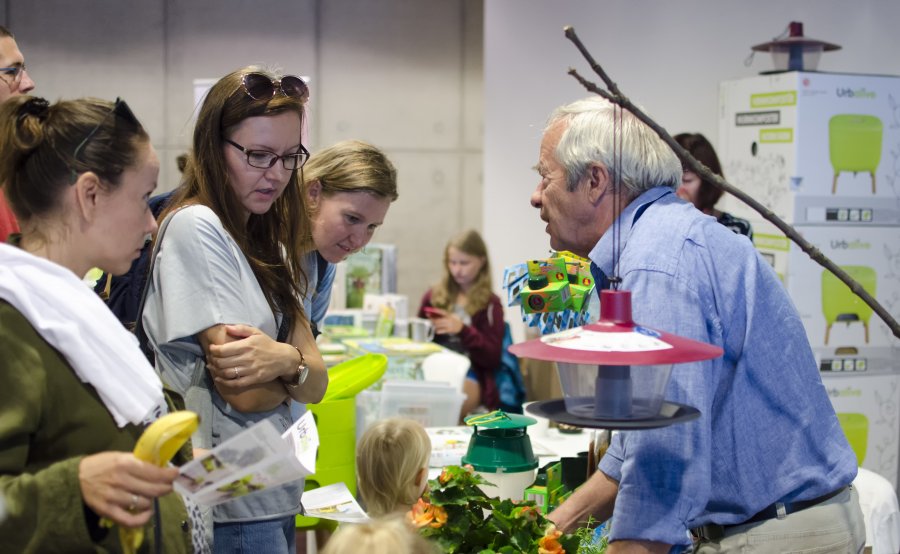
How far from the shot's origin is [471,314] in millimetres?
5977

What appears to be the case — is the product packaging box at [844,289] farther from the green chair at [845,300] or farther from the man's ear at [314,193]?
the man's ear at [314,193]

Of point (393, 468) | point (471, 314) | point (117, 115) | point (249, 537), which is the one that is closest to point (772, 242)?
point (471, 314)

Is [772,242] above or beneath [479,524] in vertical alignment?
above

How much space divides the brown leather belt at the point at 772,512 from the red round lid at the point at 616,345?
484 millimetres

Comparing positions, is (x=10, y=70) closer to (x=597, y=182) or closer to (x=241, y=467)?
(x=597, y=182)

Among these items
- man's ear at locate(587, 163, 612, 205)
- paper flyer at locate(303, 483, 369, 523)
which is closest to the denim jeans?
paper flyer at locate(303, 483, 369, 523)

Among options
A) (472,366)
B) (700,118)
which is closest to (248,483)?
(472,366)

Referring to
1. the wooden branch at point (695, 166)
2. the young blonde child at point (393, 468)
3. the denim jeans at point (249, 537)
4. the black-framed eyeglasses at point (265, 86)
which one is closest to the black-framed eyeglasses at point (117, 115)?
the black-framed eyeglasses at point (265, 86)

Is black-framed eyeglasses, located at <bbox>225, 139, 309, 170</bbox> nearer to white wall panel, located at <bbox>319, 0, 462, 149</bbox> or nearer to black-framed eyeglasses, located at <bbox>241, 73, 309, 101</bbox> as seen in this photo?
black-framed eyeglasses, located at <bbox>241, 73, 309, 101</bbox>

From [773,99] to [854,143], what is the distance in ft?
1.49

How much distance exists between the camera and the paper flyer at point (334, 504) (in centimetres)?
261

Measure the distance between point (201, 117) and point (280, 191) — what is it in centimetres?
20

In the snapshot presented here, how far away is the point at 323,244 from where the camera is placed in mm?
2480

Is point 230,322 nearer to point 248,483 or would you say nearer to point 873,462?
point 248,483
